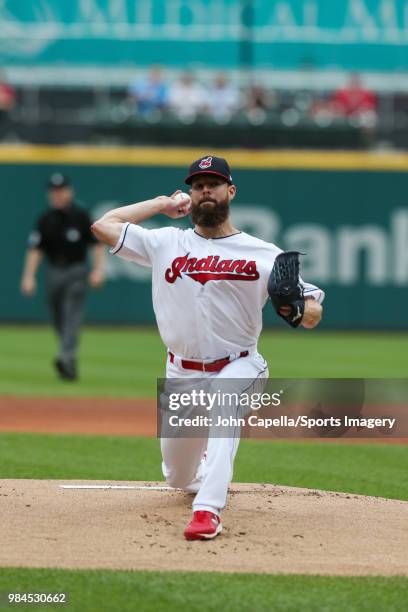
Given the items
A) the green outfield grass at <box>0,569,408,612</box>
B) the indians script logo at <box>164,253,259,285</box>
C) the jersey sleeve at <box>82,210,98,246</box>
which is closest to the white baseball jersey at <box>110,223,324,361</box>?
the indians script logo at <box>164,253,259,285</box>

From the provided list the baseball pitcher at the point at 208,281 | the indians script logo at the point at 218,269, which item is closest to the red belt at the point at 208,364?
the baseball pitcher at the point at 208,281

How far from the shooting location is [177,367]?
6.03 metres

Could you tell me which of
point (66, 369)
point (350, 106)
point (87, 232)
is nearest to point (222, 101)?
point (350, 106)

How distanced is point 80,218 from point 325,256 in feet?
22.2

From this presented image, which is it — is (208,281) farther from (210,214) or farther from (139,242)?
(139,242)

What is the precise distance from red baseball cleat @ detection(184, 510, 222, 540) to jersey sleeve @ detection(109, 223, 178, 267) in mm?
1316

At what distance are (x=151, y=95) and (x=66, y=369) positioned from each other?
284 inches

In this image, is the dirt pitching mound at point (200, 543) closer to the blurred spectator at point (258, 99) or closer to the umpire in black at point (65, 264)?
the umpire in black at point (65, 264)

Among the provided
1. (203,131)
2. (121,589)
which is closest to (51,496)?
(121,589)

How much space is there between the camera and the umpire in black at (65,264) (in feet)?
41.7

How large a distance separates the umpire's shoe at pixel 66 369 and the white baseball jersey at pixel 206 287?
687 centimetres

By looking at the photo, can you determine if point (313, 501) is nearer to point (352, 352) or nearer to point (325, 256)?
point (352, 352)

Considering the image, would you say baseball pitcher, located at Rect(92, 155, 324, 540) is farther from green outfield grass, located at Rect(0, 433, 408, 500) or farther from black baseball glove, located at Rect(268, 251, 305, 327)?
green outfield grass, located at Rect(0, 433, 408, 500)

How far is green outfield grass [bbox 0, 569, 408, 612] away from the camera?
4.56 m
